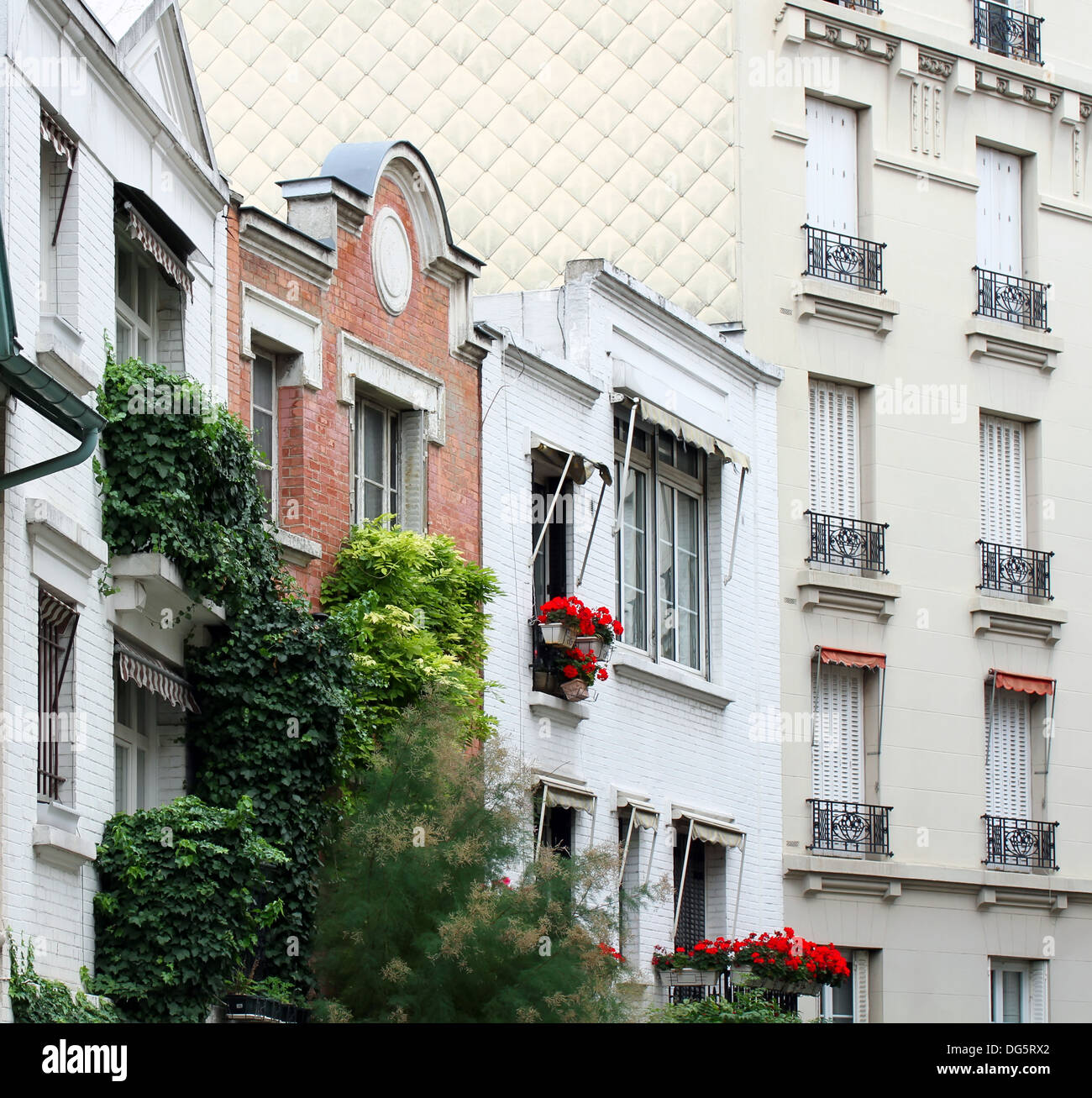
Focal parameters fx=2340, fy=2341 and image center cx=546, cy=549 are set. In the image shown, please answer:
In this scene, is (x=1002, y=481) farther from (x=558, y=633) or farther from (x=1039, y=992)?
(x=558, y=633)

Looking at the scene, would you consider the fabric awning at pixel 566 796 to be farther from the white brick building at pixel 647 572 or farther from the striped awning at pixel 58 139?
the striped awning at pixel 58 139

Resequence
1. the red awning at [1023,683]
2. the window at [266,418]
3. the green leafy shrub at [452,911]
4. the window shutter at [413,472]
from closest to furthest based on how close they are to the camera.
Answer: the green leafy shrub at [452,911] < the window at [266,418] < the window shutter at [413,472] < the red awning at [1023,683]

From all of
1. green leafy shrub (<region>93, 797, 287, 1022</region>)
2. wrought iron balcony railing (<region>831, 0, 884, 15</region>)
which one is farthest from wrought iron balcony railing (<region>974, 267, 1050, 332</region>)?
green leafy shrub (<region>93, 797, 287, 1022</region>)

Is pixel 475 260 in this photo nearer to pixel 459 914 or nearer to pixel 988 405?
pixel 459 914

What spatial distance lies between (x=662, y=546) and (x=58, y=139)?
1183cm

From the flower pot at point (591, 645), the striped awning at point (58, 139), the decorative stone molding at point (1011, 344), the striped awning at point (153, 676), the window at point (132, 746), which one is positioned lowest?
the window at point (132, 746)

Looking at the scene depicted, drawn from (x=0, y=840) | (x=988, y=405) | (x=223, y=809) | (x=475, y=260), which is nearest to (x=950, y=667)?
(x=988, y=405)

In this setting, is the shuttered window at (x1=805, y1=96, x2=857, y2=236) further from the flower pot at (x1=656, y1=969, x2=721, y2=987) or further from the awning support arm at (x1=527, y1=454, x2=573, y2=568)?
the flower pot at (x1=656, y1=969, x2=721, y2=987)

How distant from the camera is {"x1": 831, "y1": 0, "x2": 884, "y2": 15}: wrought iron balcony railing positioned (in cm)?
3059

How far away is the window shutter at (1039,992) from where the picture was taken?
2991 cm

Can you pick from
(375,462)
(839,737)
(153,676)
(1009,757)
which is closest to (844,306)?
(839,737)

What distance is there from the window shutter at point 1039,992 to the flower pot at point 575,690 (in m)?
10.0

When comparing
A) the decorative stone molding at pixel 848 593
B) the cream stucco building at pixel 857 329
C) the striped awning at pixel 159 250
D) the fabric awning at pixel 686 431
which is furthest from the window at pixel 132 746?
the decorative stone molding at pixel 848 593

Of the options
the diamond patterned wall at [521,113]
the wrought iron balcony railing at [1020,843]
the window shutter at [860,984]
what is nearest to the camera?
the window shutter at [860,984]
